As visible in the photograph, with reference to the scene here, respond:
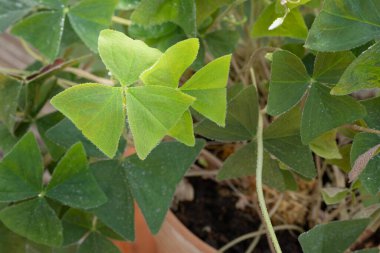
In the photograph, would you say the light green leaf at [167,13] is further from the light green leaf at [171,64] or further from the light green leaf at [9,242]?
the light green leaf at [9,242]

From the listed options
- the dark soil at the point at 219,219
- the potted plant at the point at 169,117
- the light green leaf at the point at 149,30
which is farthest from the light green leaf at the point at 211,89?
the dark soil at the point at 219,219

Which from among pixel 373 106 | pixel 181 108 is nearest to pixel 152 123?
pixel 181 108

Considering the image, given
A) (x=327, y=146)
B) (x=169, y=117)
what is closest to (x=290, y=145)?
(x=327, y=146)

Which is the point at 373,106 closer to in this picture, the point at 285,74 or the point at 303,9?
the point at 285,74

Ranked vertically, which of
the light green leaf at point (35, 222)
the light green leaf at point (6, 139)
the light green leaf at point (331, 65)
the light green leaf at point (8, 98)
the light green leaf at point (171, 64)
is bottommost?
the light green leaf at point (35, 222)

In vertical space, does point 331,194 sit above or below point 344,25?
below

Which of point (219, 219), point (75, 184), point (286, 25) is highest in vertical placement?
point (286, 25)

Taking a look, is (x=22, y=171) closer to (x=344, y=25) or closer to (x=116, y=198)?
(x=116, y=198)
